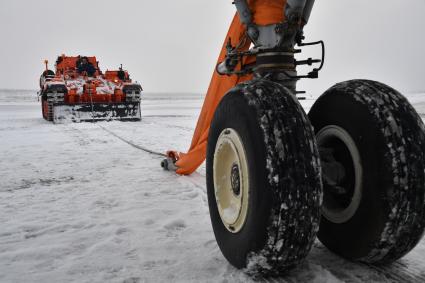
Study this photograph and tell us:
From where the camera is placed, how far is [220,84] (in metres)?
3.09

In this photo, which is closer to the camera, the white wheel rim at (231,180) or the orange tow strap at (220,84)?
the white wheel rim at (231,180)

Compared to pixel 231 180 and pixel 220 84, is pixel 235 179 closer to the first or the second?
pixel 231 180

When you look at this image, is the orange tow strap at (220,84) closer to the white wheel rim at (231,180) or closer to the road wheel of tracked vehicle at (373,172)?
the road wheel of tracked vehicle at (373,172)

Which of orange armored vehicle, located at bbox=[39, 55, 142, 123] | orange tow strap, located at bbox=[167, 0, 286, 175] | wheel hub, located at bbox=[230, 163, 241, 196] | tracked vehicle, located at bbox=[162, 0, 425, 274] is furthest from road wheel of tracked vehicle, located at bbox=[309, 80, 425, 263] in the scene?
orange armored vehicle, located at bbox=[39, 55, 142, 123]

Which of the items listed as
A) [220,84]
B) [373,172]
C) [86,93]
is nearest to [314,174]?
[373,172]

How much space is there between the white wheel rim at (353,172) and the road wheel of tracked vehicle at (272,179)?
353mm

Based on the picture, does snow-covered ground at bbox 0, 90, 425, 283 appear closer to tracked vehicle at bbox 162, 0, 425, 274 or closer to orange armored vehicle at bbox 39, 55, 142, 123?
tracked vehicle at bbox 162, 0, 425, 274

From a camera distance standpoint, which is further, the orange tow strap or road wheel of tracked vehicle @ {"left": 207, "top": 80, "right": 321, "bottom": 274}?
the orange tow strap

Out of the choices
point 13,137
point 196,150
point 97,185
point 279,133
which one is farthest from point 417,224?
point 13,137

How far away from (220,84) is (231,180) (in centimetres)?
148

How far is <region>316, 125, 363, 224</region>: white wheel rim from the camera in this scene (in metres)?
1.68

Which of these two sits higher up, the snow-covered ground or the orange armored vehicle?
the orange armored vehicle

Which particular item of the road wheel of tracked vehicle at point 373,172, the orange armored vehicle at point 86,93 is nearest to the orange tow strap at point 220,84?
the road wheel of tracked vehicle at point 373,172

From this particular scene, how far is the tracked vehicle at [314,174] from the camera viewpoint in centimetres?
141
